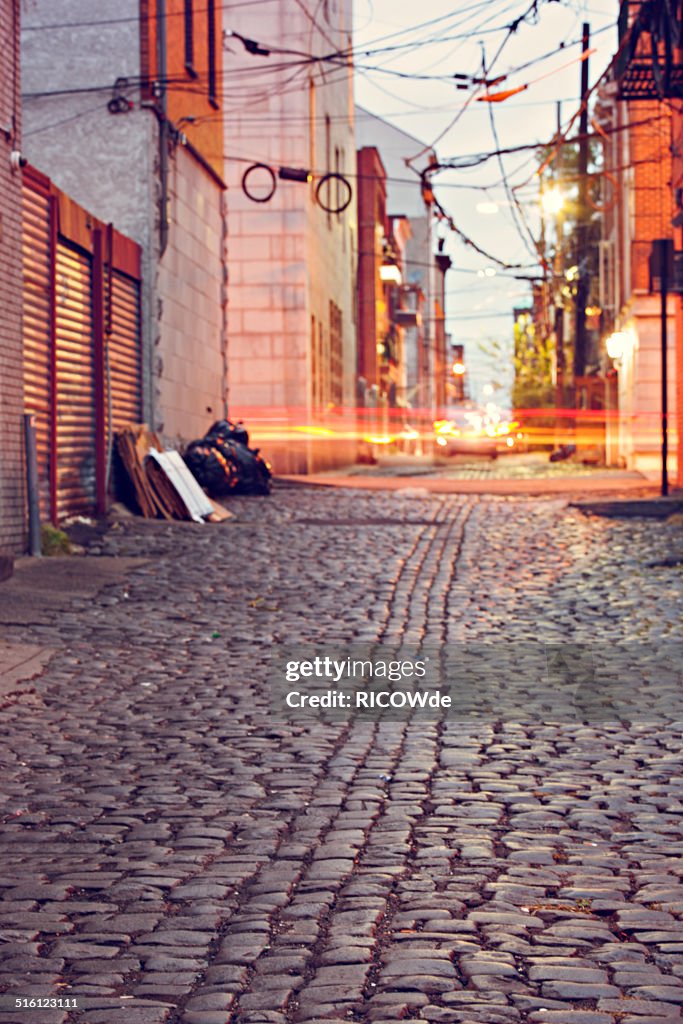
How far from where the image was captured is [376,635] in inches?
407

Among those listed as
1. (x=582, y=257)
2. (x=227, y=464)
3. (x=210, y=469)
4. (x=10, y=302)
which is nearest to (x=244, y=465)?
(x=227, y=464)

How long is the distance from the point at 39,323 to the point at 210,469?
19.9 ft

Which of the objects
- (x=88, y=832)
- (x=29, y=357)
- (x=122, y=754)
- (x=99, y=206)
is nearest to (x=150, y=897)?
(x=88, y=832)

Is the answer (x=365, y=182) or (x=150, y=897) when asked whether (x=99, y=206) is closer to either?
(x=150, y=897)

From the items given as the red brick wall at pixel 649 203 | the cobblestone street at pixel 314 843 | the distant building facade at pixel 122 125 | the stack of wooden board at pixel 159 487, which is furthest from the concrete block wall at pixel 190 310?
the cobblestone street at pixel 314 843

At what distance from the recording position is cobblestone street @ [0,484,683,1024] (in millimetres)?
3787

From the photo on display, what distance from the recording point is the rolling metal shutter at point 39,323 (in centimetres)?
1537

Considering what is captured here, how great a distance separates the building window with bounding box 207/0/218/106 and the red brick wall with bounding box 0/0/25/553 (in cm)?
1104

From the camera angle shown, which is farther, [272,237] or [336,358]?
[336,358]

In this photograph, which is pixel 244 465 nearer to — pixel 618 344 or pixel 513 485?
pixel 513 485

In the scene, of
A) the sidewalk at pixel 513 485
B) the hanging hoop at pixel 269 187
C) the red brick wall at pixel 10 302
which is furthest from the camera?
the hanging hoop at pixel 269 187

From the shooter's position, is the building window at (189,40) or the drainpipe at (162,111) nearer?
the drainpipe at (162,111)

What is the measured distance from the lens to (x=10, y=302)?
559 inches

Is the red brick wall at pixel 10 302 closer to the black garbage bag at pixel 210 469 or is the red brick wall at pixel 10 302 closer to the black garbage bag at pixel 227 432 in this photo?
the black garbage bag at pixel 210 469
